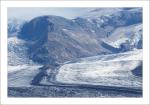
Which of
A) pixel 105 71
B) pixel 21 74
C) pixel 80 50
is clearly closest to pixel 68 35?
pixel 80 50

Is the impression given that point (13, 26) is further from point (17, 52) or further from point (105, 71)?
point (105, 71)

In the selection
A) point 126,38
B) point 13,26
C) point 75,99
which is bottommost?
point 75,99

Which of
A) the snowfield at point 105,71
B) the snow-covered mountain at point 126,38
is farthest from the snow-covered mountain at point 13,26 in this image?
the snow-covered mountain at point 126,38

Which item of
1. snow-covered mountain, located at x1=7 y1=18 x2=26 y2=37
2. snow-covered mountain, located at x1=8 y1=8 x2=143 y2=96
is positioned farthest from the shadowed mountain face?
snow-covered mountain, located at x1=7 y1=18 x2=26 y2=37

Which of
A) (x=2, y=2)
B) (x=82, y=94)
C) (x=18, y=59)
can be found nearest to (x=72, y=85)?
(x=82, y=94)

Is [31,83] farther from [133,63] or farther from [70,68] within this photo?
[133,63]

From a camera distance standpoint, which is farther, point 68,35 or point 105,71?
point 68,35

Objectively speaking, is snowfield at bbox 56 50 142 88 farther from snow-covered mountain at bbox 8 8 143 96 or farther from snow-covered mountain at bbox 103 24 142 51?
snow-covered mountain at bbox 103 24 142 51
